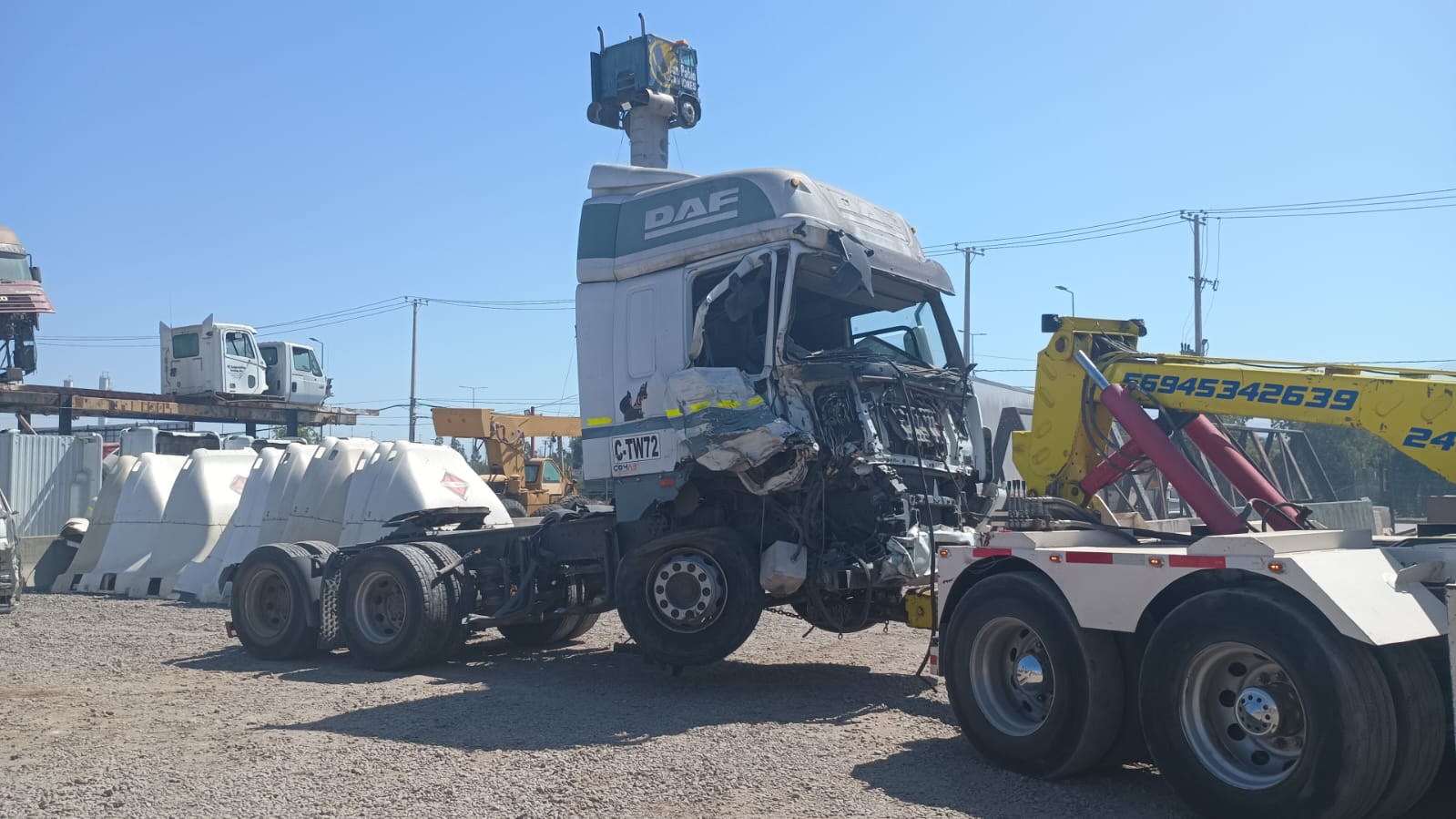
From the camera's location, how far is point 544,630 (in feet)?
39.6

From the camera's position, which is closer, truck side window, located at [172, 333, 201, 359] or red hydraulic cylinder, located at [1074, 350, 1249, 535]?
red hydraulic cylinder, located at [1074, 350, 1249, 535]

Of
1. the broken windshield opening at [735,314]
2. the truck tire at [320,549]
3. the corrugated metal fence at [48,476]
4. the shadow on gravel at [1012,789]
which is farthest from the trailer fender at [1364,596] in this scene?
the corrugated metal fence at [48,476]

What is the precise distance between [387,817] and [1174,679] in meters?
3.79

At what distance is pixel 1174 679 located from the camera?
562 cm

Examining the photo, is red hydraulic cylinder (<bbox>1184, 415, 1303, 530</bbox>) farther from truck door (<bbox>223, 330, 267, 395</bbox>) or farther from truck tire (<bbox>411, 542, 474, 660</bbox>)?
truck door (<bbox>223, 330, 267, 395</bbox>)

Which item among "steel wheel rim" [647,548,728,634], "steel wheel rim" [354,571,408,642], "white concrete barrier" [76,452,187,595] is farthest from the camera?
"white concrete barrier" [76,452,187,595]

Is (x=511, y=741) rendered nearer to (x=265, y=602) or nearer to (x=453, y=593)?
(x=453, y=593)

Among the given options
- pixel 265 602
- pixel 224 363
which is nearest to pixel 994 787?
pixel 265 602

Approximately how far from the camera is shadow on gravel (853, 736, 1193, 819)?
5.87 m

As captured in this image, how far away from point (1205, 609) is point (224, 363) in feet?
104

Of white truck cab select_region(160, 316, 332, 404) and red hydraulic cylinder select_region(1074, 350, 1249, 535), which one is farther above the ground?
white truck cab select_region(160, 316, 332, 404)

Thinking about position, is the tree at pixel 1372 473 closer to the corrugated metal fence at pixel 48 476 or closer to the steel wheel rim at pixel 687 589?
the steel wheel rim at pixel 687 589

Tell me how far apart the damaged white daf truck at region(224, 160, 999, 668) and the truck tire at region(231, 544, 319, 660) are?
5 cm

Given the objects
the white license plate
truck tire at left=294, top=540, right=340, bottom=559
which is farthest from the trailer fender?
truck tire at left=294, top=540, right=340, bottom=559
